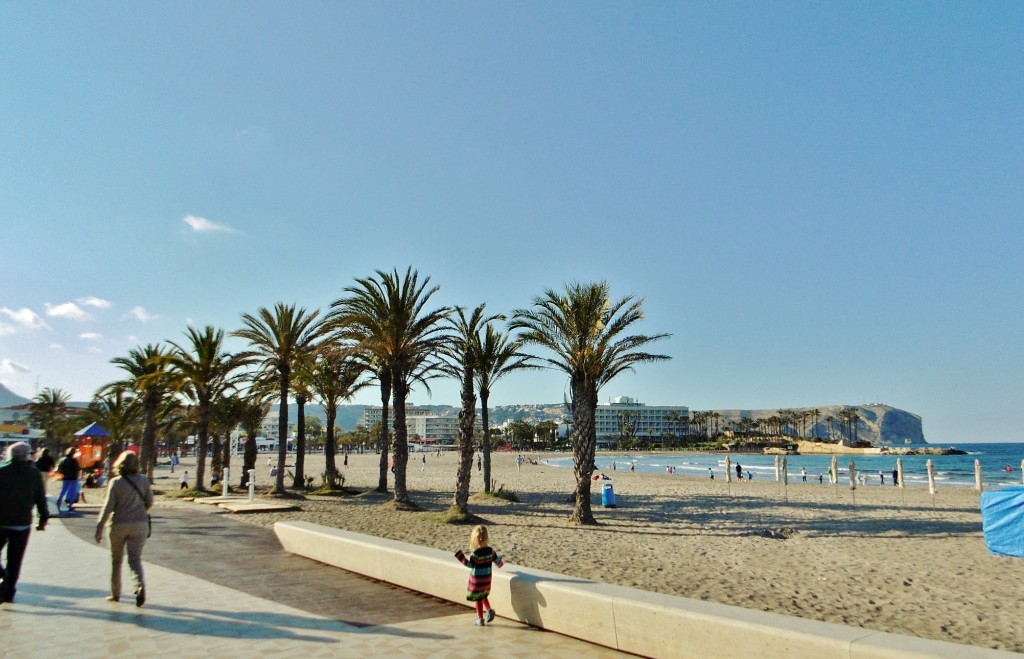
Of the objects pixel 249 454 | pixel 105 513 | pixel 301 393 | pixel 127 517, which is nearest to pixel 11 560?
pixel 105 513

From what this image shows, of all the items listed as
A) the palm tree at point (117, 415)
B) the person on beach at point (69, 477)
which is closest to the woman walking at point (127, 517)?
the person on beach at point (69, 477)

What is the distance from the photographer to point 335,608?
273 inches

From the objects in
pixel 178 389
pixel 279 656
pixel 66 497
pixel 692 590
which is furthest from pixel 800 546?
pixel 178 389

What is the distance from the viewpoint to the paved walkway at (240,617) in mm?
5402

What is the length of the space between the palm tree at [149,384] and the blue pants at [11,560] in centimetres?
1902

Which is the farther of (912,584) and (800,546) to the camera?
(800,546)

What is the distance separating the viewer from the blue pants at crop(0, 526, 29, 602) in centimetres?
657

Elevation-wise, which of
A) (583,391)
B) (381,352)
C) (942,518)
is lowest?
(942,518)

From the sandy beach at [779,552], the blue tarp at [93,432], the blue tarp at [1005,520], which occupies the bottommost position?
the sandy beach at [779,552]

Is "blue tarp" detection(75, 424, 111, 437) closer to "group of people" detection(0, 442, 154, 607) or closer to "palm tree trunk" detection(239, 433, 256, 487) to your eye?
"palm tree trunk" detection(239, 433, 256, 487)

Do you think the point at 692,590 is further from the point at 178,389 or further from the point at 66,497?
the point at 178,389

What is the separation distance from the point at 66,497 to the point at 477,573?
602 inches

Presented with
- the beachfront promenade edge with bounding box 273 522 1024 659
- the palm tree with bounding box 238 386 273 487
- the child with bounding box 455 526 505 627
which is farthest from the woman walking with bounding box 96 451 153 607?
the palm tree with bounding box 238 386 273 487

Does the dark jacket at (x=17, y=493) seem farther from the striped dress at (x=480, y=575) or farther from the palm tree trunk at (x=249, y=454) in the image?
the palm tree trunk at (x=249, y=454)
